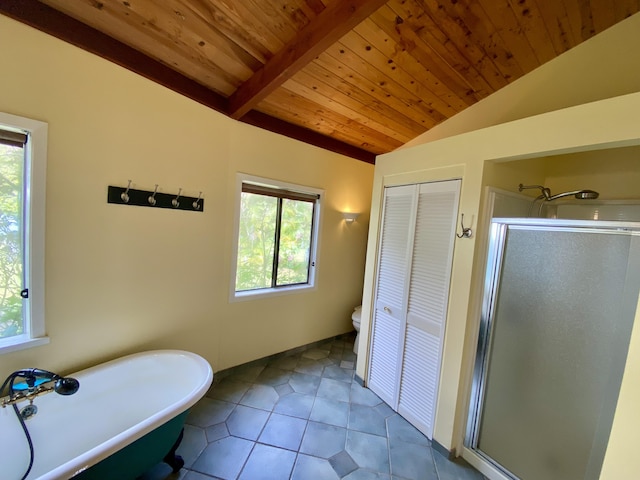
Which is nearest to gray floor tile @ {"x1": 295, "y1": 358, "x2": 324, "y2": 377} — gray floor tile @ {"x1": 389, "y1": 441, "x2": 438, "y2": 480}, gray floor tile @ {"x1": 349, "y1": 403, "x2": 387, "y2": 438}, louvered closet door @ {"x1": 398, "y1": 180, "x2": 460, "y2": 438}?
gray floor tile @ {"x1": 349, "y1": 403, "x2": 387, "y2": 438}

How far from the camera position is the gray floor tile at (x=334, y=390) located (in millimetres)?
2287

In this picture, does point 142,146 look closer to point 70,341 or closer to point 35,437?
point 70,341

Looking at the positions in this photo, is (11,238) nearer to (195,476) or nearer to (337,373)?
(195,476)

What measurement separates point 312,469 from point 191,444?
32.8 inches

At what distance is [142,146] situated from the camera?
179cm

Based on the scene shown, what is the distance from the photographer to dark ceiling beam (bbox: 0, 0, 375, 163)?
51.9 inches

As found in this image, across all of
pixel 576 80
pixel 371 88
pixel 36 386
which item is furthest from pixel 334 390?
pixel 576 80

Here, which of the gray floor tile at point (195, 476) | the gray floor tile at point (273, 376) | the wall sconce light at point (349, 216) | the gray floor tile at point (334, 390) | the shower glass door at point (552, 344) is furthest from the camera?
the wall sconce light at point (349, 216)

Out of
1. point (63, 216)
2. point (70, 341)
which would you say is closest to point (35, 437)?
point (70, 341)

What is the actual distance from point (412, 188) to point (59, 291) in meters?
2.51

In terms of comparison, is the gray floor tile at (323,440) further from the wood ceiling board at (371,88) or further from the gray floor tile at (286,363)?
the wood ceiling board at (371,88)

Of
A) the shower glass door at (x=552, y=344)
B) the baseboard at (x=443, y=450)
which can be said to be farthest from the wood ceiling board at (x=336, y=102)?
the baseboard at (x=443, y=450)

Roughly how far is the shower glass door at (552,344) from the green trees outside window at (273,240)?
186 centimetres

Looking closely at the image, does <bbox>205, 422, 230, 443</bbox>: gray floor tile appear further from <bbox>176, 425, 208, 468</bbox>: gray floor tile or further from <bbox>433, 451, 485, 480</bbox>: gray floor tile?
<bbox>433, 451, 485, 480</bbox>: gray floor tile
